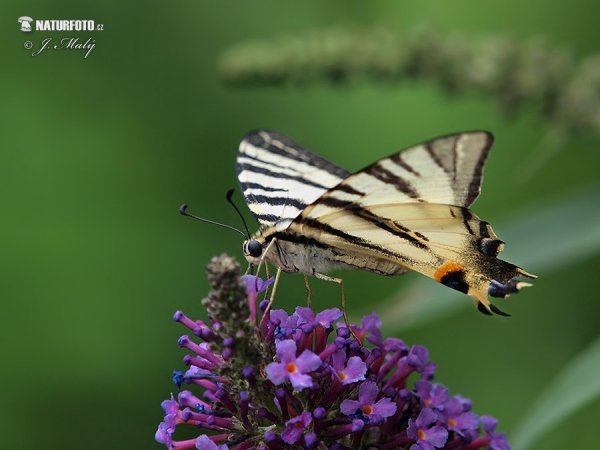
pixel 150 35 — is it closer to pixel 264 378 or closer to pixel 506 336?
pixel 506 336

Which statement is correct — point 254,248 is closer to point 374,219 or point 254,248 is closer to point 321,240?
point 321,240

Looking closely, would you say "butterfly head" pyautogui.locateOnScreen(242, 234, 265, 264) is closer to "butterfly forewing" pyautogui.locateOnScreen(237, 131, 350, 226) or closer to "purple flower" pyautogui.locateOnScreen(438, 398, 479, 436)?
"butterfly forewing" pyautogui.locateOnScreen(237, 131, 350, 226)

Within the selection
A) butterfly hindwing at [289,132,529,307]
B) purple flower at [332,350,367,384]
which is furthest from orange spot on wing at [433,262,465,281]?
purple flower at [332,350,367,384]

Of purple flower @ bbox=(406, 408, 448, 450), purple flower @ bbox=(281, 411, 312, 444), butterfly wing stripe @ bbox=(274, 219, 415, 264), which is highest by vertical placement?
butterfly wing stripe @ bbox=(274, 219, 415, 264)

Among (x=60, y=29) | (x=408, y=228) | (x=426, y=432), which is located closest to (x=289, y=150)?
(x=408, y=228)

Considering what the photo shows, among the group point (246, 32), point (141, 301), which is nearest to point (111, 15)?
point (246, 32)

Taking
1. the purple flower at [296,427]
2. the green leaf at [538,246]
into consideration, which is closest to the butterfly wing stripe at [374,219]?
the purple flower at [296,427]

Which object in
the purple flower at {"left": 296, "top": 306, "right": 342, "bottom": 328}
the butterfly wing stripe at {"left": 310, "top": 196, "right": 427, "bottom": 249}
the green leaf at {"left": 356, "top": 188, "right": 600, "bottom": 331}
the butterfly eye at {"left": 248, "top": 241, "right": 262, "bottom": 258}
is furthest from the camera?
the green leaf at {"left": 356, "top": 188, "right": 600, "bottom": 331}
